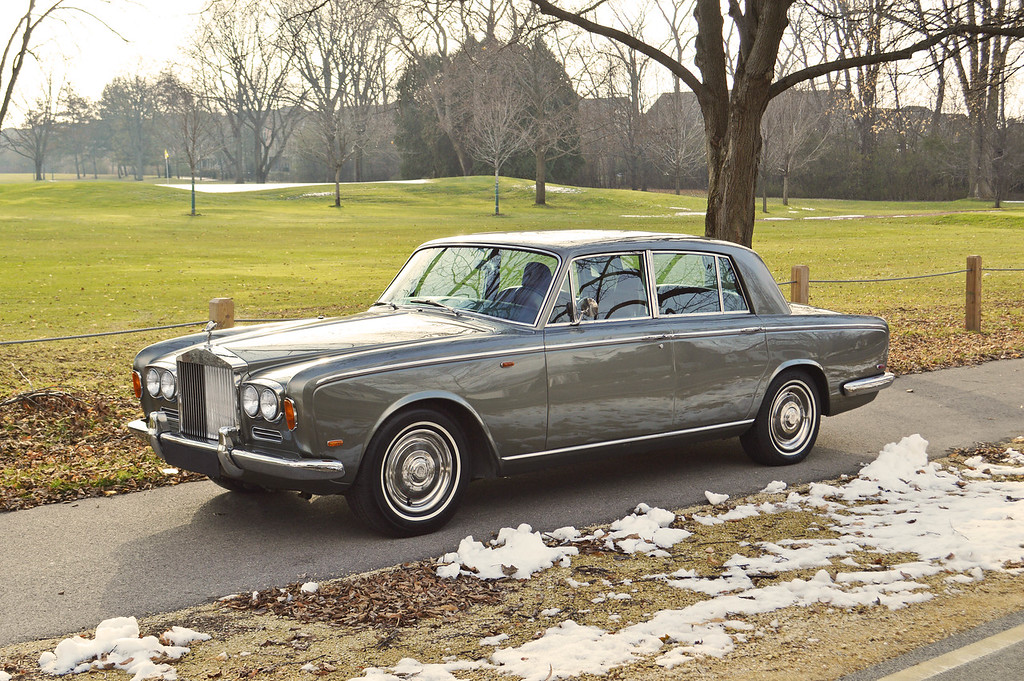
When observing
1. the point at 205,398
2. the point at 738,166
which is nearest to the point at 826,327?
the point at 205,398

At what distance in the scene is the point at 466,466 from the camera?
19.5 feet

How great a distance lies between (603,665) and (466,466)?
2.13m

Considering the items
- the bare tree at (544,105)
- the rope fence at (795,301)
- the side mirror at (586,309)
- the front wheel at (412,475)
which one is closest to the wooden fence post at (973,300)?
the rope fence at (795,301)

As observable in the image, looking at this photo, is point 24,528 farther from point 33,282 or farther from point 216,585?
point 33,282

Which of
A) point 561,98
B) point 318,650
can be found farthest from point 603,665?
point 561,98

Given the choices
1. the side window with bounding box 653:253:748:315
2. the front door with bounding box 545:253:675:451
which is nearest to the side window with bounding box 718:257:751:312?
the side window with bounding box 653:253:748:315

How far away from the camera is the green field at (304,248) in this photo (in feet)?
56.9

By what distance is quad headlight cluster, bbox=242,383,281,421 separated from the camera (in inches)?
214

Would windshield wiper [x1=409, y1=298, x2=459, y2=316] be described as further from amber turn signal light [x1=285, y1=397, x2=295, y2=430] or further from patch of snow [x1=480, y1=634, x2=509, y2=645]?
patch of snow [x1=480, y1=634, x2=509, y2=645]

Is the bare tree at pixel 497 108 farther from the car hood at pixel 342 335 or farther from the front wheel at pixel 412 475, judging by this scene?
the front wheel at pixel 412 475

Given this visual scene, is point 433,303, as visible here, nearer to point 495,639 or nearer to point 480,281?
point 480,281

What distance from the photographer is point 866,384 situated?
796 centimetres

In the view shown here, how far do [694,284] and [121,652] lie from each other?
447cm

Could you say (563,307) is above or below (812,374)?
above
